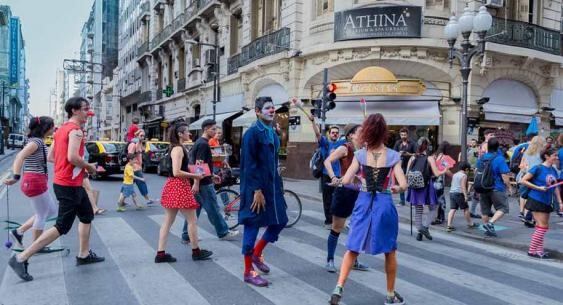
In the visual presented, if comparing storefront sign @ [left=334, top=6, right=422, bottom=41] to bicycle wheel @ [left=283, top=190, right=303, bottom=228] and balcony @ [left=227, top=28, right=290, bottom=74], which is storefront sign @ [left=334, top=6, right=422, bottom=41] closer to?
balcony @ [left=227, top=28, right=290, bottom=74]

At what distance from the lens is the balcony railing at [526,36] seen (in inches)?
704

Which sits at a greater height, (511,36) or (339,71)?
(511,36)

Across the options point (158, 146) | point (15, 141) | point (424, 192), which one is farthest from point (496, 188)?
point (15, 141)

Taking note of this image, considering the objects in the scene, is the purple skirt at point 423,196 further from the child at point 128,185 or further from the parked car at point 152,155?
the parked car at point 152,155

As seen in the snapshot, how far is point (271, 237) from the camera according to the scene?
543 centimetres

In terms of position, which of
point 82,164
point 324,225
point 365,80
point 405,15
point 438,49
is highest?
point 405,15

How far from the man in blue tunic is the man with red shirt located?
6.15ft

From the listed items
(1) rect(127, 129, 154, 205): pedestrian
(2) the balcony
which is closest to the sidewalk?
(1) rect(127, 129, 154, 205): pedestrian

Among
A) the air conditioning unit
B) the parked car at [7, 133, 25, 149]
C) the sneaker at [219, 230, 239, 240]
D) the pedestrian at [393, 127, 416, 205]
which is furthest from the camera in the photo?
the parked car at [7, 133, 25, 149]

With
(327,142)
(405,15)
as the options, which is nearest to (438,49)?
(405,15)

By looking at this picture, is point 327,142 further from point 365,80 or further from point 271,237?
point 365,80

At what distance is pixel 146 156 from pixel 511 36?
16157 mm

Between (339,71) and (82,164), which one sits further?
(339,71)

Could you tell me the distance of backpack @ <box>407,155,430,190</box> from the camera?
324 inches
